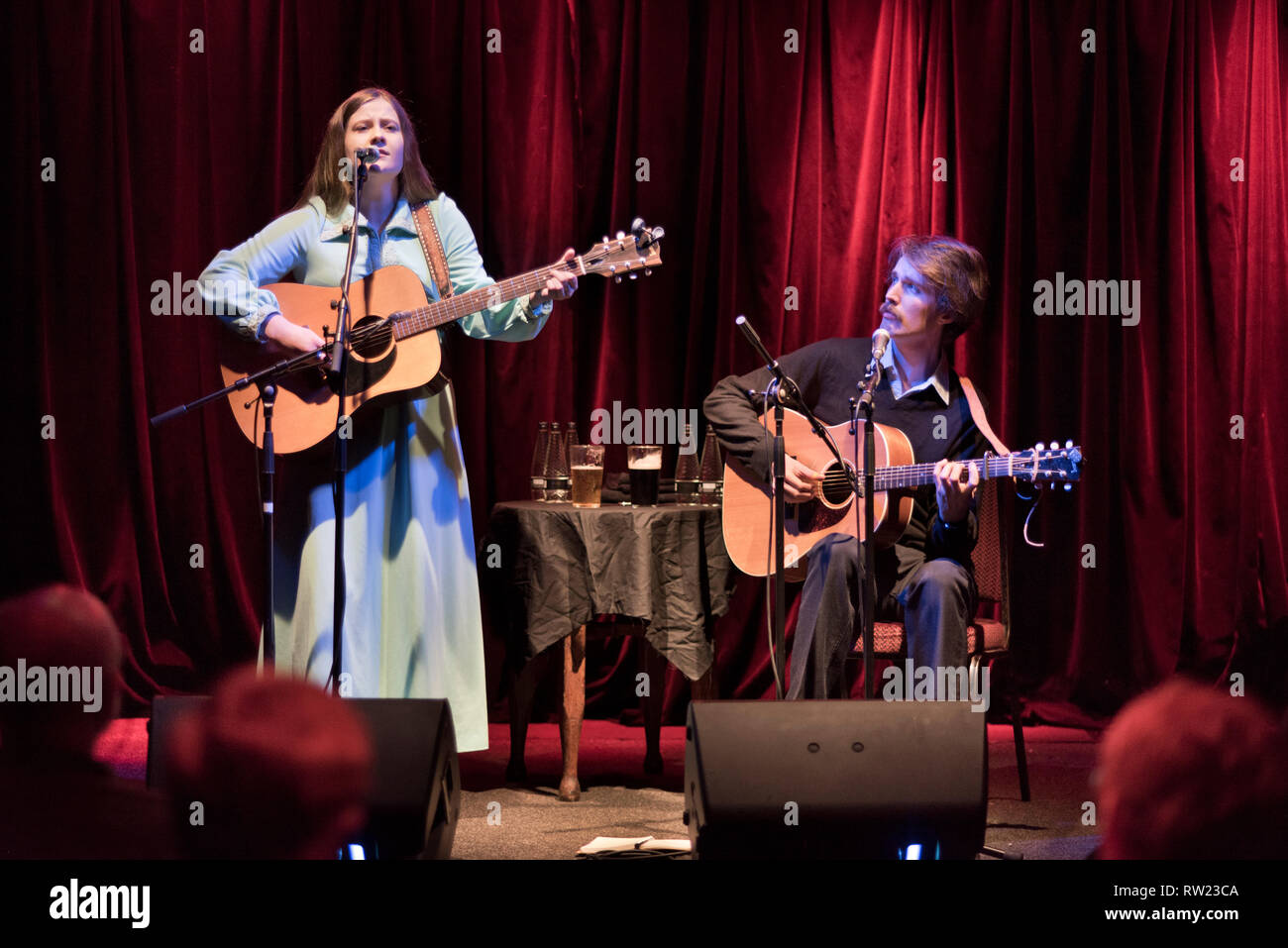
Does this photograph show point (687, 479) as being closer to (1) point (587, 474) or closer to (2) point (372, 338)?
(1) point (587, 474)

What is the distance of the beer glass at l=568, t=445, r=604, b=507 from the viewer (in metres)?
4.20

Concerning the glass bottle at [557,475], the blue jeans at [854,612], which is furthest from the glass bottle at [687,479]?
the blue jeans at [854,612]

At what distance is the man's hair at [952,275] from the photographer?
3.87m

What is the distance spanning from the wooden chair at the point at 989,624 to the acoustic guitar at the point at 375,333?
1.29 meters

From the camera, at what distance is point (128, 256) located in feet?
17.0

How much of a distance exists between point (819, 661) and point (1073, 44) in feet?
9.60

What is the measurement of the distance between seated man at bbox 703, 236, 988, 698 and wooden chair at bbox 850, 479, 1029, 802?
84 millimetres

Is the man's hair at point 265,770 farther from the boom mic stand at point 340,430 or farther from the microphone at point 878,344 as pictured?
the microphone at point 878,344

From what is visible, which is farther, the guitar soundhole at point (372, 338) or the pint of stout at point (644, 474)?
the pint of stout at point (644, 474)

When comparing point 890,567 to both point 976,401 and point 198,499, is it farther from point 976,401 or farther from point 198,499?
point 198,499

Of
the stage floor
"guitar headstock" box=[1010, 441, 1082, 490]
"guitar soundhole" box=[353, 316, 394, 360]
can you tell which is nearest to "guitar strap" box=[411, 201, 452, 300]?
"guitar soundhole" box=[353, 316, 394, 360]

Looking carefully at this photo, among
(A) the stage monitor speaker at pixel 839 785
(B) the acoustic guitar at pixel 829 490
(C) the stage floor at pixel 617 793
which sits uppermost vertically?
(B) the acoustic guitar at pixel 829 490

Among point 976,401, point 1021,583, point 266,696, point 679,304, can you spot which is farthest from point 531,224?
point 266,696

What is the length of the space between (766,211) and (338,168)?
199 cm
